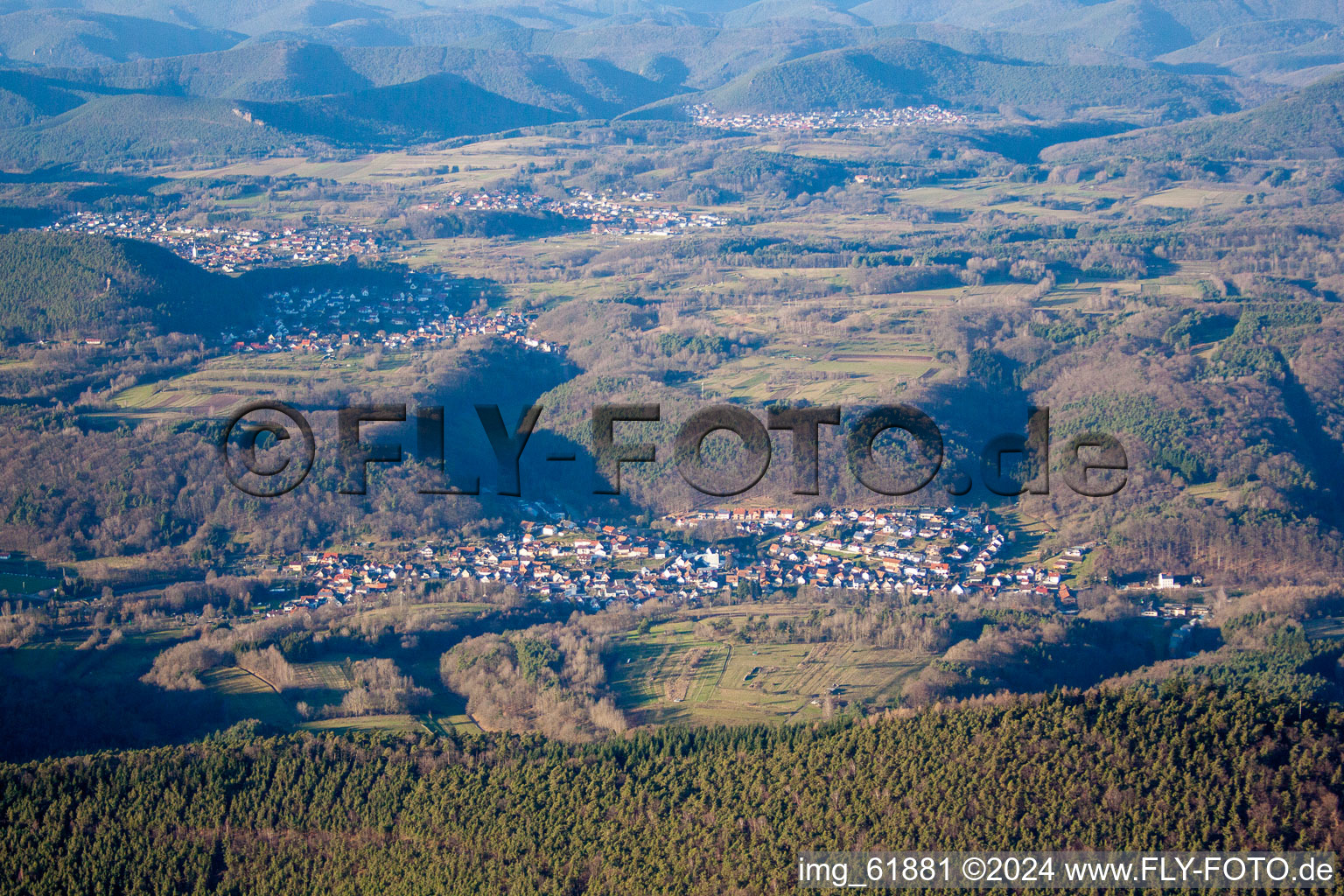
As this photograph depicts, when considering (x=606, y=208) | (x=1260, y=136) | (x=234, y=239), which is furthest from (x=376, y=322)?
(x=1260, y=136)

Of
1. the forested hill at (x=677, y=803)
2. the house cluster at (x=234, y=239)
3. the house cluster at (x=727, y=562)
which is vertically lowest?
the forested hill at (x=677, y=803)

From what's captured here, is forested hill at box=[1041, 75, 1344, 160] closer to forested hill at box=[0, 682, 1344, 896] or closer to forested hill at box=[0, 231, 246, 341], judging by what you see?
forested hill at box=[0, 231, 246, 341]

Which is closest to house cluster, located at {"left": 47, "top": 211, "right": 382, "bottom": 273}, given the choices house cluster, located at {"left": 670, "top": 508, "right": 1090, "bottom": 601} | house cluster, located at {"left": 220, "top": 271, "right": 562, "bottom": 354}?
house cluster, located at {"left": 220, "top": 271, "right": 562, "bottom": 354}

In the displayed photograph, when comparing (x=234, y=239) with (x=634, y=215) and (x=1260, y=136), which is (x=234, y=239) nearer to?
(x=634, y=215)

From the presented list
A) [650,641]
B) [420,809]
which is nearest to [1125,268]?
[650,641]

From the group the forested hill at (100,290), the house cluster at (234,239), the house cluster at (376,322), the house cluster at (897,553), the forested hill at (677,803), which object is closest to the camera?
the forested hill at (677,803)

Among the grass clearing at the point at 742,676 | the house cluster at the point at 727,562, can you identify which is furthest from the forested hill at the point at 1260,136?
the grass clearing at the point at 742,676

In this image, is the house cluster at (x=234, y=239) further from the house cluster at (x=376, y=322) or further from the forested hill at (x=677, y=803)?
the forested hill at (x=677, y=803)
